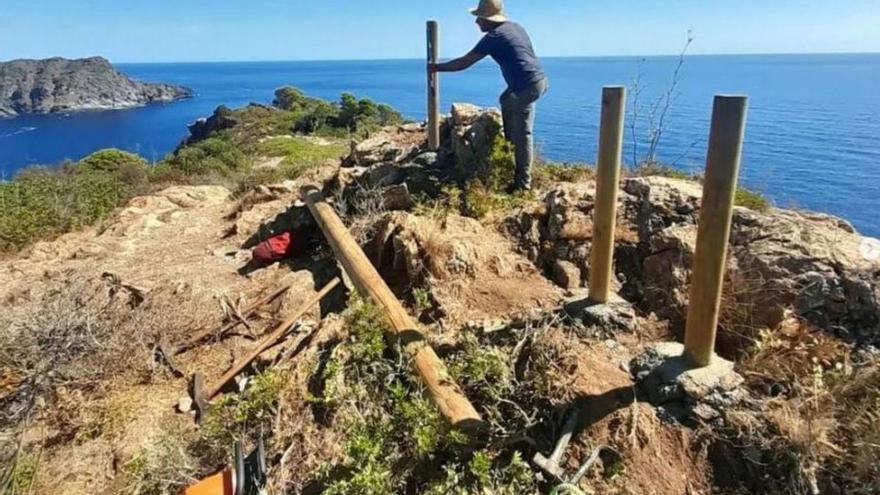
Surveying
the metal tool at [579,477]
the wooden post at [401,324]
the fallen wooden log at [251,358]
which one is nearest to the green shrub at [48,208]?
the wooden post at [401,324]

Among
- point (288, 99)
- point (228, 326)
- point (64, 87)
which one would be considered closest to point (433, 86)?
point (228, 326)

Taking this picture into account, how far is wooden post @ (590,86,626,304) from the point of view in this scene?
129 inches

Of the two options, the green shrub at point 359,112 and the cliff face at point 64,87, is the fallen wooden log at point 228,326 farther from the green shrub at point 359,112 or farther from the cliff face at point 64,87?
the cliff face at point 64,87

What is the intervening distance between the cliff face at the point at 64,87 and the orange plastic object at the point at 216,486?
346ft

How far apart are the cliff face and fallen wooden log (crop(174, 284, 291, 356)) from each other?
103295 mm

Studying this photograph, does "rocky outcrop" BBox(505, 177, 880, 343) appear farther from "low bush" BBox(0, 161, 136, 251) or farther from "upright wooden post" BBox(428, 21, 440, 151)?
"low bush" BBox(0, 161, 136, 251)

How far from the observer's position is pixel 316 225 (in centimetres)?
627

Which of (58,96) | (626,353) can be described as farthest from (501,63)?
(58,96)

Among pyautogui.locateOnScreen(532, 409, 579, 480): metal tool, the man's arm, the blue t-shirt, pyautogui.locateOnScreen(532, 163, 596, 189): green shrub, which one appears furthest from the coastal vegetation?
pyautogui.locateOnScreen(532, 409, 579, 480): metal tool

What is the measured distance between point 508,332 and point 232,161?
24.4 m

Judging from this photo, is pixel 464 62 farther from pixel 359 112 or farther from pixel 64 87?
pixel 64 87

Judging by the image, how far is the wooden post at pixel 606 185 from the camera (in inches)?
129

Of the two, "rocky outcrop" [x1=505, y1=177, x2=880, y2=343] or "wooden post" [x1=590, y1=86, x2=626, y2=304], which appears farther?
"wooden post" [x1=590, y1=86, x2=626, y2=304]

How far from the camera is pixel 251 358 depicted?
429 cm
